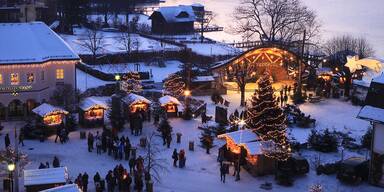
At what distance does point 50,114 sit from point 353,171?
681 inches

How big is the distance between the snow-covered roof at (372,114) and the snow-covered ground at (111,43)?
34.7 meters

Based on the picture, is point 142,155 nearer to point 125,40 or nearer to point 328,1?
point 125,40

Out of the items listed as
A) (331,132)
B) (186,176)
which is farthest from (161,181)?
(331,132)

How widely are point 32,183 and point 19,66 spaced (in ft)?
52.8

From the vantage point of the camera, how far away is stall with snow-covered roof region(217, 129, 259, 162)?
31.1 metres

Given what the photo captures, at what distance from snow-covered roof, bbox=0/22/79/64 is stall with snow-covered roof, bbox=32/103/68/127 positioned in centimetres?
482

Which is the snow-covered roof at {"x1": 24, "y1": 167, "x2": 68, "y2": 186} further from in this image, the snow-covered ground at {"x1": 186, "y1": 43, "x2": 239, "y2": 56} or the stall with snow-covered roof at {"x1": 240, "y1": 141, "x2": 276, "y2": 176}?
the snow-covered ground at {"x1": 186, "y1": 43, "x2": 239, "y2": 56}

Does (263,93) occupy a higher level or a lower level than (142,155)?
higher

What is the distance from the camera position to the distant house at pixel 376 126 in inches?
1141

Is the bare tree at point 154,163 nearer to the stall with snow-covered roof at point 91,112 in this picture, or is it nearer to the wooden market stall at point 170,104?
the stall with snow-covered roof at point 91,112

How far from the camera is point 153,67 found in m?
57.0

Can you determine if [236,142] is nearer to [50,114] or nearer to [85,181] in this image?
[85,181]

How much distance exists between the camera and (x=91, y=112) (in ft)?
124

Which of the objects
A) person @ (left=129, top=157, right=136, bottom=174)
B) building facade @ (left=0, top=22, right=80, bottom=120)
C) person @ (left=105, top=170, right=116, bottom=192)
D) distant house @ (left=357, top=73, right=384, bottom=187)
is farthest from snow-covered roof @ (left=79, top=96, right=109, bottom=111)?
distant house @ (left=357, top=73, right=384, bottom=187)
